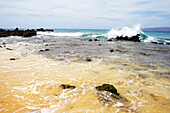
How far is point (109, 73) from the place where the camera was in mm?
5836

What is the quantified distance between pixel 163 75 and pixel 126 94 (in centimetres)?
302

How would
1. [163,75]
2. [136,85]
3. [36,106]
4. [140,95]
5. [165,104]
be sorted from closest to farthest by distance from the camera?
[36,106]
[165,104]
[140,95]
[136,85]
[163,75]

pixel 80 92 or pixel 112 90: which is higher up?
pixel 112 90

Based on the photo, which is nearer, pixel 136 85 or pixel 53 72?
pixel 136 85

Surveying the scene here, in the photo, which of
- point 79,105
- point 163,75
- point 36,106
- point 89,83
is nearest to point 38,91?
point 36,106

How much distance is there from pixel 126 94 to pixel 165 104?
3.70ft

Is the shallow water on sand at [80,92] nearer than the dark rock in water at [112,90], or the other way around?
the shallow water on sand at [80,92]

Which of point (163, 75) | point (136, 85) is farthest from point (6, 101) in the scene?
point (163, 75)

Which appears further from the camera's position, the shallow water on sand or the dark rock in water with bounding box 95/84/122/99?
the dark rock in water with bounding box 95/84/122/99

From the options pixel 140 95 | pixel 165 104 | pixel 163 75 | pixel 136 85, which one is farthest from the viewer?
pixel 163 75

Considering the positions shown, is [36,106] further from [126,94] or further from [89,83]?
[126,94]

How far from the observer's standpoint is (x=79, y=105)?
3.33 meters

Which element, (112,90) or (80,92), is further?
(80,92)

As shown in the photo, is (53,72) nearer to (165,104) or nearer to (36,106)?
(36,106)
